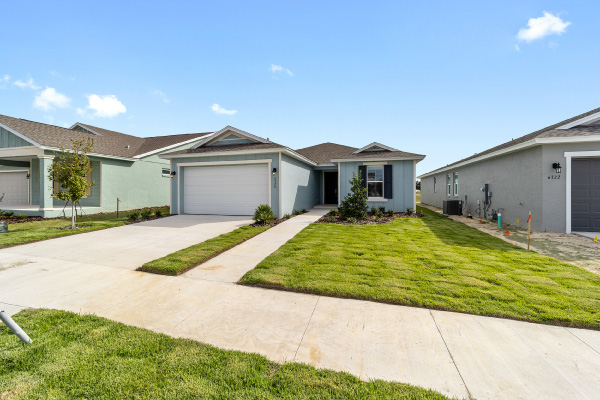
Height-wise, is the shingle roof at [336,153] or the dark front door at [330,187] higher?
the shingle roof at [336,153]

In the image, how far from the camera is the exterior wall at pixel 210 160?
1113cm

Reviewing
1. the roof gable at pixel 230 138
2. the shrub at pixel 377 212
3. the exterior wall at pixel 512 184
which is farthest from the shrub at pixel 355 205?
the exterior wall at pixel 512 184

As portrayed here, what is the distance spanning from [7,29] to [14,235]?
27.9 ft

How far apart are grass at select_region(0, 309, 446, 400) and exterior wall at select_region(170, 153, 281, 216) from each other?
867 centimetres

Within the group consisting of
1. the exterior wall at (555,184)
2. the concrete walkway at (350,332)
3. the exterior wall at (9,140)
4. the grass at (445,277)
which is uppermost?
the exterior wall at (9,140)

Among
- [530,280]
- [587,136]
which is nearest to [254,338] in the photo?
[530,280]

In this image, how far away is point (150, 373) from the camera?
208cm

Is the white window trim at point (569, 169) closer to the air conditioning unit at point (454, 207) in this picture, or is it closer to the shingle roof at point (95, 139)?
the air conditioning unit at point (454, 207)

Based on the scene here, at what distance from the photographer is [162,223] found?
33.0 feet

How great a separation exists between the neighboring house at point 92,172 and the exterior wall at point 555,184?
18527mm

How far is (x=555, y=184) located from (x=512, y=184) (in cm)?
176

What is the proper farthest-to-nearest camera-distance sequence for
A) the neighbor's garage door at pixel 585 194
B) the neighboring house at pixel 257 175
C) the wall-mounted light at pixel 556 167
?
the neighboring house at pixel 257 175, the neighbor's garage door at pixel 585 194, the wall-mounted light at pixel 556 167

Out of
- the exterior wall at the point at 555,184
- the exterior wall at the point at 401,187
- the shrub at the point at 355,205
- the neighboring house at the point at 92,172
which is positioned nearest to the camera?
the exterior wall at the point at 555,184

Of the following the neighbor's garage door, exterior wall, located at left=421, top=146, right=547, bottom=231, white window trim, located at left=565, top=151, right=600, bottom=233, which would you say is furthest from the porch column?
the neighbor's garage door
